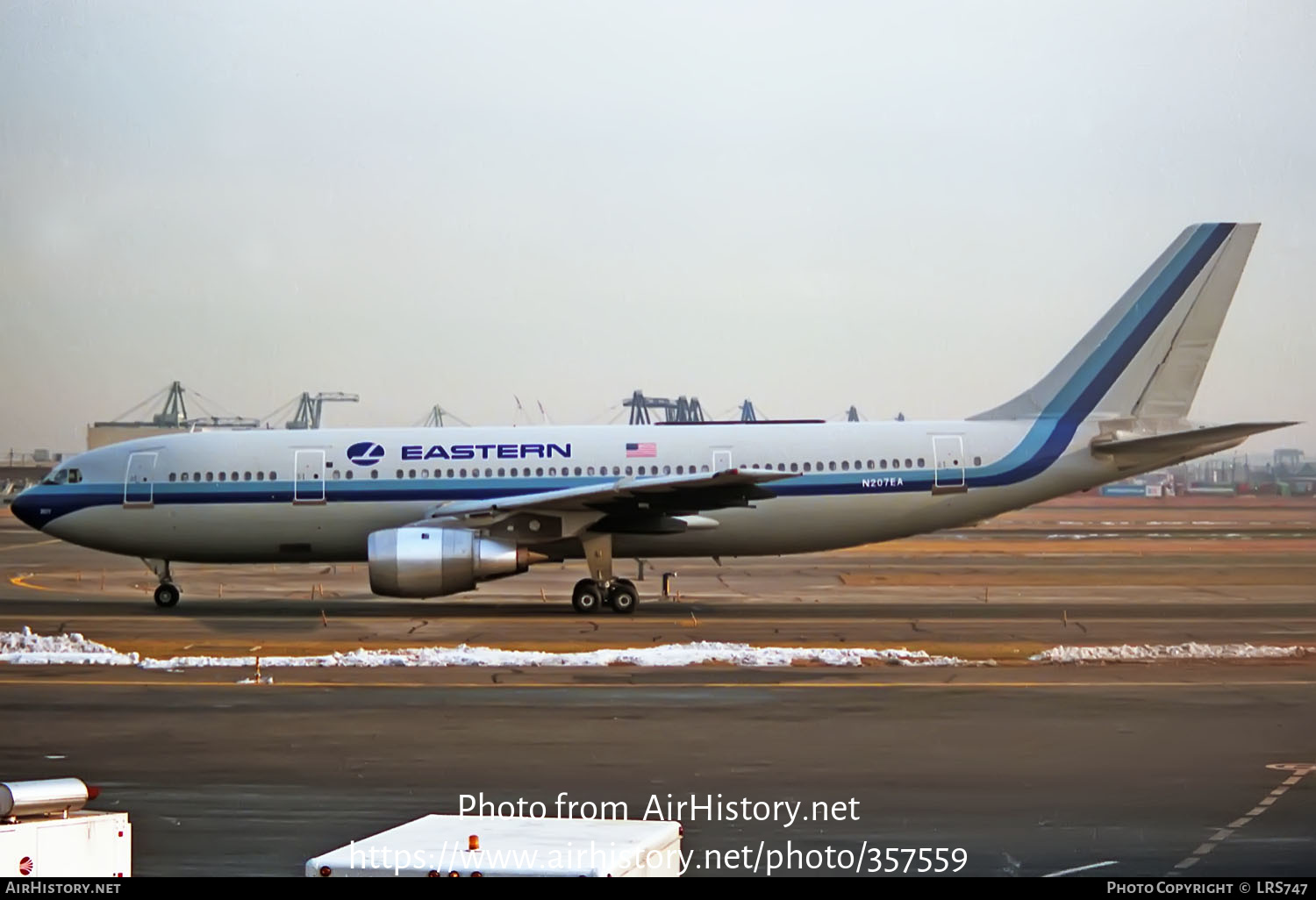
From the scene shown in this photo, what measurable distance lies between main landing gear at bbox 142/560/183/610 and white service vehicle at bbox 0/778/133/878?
23955 millimetres

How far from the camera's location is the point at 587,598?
28062mm

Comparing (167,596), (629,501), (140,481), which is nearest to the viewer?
(629,501)

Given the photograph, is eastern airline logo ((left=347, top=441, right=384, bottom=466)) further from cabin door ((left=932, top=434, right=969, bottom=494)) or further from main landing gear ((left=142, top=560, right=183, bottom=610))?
cabin door ((left=932, top=434, right=969, bottom=494))

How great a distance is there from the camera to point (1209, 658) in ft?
67.5

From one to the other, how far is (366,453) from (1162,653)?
15.7 m

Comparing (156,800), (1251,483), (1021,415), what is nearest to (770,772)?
(156,800)

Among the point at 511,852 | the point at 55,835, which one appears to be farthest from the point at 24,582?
the point at 511,852

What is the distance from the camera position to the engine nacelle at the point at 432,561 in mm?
26281

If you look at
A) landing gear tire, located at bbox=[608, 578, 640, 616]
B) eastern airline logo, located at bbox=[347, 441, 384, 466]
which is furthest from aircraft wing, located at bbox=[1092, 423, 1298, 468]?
eastern airline logo, located at bbox=[347, 441, 384, 466]

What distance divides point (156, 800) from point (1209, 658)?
14.7 m

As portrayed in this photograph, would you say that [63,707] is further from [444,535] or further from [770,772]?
[444,535]

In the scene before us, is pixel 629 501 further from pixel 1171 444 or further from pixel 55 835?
pixel 55 835

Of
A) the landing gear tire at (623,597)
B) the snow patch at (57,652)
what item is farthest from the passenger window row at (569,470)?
the snow patch at (57,652)
